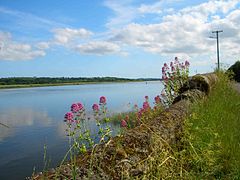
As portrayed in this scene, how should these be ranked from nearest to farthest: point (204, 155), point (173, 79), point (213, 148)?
point (204, 155)
point (213, 148)
point (173, 79)

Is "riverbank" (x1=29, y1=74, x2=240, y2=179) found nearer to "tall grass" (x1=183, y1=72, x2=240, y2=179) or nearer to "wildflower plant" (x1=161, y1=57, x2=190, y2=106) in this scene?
"tall grass" (x1=183, y1=72, x2=240, y2=179)

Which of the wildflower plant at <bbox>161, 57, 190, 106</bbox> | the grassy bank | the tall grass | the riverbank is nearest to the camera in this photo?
the riverbank

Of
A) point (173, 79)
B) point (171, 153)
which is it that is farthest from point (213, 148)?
point (173, 79)

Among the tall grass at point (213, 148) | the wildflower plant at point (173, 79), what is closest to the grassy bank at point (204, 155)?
the tall grass at point (213, 148)

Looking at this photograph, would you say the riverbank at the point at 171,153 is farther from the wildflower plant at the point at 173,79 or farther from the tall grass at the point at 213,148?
the wildflower plant at the point at 173,79

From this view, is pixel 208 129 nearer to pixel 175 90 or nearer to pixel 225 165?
pixel 225 165

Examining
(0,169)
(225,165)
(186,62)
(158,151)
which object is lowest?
(0,169)

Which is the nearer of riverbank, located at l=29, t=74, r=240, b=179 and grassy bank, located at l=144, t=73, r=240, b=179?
riverbank, located at l=29, t=74, r=240, b=179

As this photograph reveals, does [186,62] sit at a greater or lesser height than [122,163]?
greater

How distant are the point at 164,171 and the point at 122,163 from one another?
322 millimetres

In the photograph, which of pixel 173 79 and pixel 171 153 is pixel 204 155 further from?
pixel 173 79

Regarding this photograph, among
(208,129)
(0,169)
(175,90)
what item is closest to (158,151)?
(208,129)

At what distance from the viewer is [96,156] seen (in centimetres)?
241

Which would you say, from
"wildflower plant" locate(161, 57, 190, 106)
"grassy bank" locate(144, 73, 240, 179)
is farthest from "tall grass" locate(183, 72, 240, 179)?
"wildflower plant" locate(161, 57, 190, 106)
